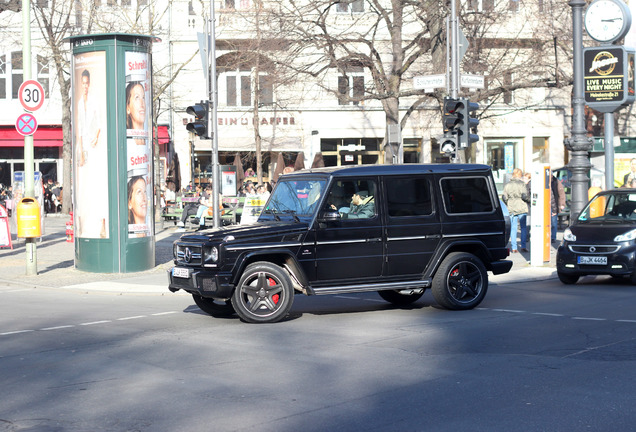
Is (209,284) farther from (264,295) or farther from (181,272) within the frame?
(264,295)

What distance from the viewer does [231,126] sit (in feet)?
138

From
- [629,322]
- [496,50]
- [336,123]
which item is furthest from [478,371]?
[336,123]

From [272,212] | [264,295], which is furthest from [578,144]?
[264,295]

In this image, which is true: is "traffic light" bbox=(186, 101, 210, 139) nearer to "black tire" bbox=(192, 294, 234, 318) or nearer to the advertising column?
the advertising column

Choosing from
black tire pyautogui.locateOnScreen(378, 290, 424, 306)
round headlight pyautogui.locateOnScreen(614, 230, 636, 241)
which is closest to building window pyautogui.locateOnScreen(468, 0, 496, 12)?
round headlight pyautogui.locateOnScreen(614, 230, 636, 241)

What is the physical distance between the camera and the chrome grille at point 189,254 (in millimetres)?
10726

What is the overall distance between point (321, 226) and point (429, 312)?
2.02 m

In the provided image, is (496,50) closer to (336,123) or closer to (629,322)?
(336,123)

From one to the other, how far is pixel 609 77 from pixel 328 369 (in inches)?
522

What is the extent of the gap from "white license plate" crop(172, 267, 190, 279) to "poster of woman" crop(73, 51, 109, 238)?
647 cm

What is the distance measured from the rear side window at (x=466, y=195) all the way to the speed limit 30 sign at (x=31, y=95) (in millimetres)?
8910

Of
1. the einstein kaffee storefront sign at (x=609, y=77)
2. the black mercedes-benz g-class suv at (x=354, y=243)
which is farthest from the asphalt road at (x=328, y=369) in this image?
the einstein kaffee storefront sign at (x=609, y=77)

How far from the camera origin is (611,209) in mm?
15219

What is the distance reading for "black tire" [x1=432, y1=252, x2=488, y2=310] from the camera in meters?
11.6
